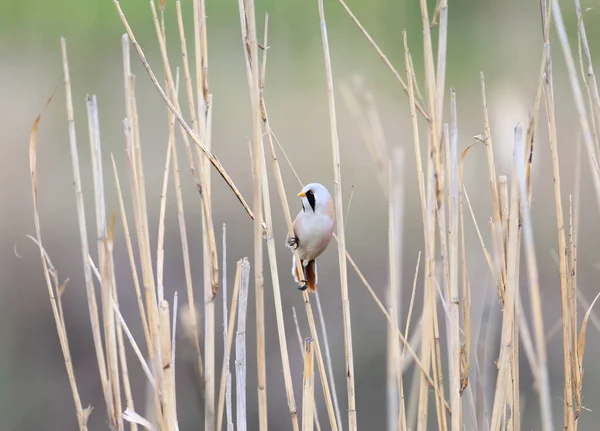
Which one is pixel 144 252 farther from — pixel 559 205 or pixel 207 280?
pixel 559 205

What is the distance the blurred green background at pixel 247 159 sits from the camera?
314 centimetres

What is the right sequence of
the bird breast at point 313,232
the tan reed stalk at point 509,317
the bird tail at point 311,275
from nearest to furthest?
1. the tan reed stalk at point 509,317
2. the bird breast at point 313,232
3. the bird tail at point 311,275

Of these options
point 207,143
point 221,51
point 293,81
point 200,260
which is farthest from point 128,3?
point 207,143

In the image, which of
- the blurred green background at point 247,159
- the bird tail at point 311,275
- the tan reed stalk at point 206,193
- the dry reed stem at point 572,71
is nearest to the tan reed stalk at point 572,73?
the dry reed stem at point 572,71

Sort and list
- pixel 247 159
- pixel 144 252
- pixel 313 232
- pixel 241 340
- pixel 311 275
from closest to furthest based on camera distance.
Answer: pixel 144 252 → pixel 241 340 → pixel 313 232 → pixel 311 275 → pixel 247 159

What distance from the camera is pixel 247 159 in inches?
140

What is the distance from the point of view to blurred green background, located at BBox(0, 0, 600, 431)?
3137 millimetres

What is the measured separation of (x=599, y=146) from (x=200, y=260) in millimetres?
2446

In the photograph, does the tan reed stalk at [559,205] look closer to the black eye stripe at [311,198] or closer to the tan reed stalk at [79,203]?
the black eye stripe at [311,198]

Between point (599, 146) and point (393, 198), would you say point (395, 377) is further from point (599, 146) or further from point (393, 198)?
point (599, 146)

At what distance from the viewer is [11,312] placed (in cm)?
340

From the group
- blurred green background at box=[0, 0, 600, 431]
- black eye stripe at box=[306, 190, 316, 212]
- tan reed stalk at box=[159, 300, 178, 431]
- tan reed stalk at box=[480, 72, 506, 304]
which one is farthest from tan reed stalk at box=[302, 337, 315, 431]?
blurred green background at box=[0, 0, 600, 431]

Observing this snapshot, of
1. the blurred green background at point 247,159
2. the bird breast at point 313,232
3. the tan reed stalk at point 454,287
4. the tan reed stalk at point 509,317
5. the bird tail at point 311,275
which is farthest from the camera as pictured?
the blurred green background at point 247,159

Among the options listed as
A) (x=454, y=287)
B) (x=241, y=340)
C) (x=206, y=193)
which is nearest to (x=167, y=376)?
(x=241, y=340)
